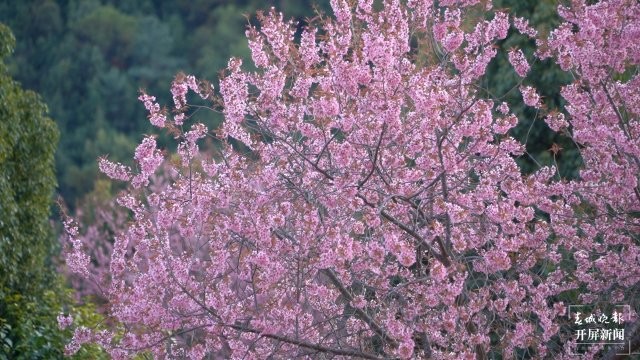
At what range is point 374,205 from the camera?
451 cm

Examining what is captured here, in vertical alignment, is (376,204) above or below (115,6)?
below

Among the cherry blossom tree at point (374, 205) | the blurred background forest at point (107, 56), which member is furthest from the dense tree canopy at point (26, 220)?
the blurred background forest at point (107, 56)

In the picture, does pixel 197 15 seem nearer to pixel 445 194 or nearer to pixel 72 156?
pixel 72 156

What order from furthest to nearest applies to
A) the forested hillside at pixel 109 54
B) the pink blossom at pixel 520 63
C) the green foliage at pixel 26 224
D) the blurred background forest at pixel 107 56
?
the forested hillside at pixel 109 54, the blurred background forest at pixel 107 56, the green foliage at pixel 26 224, the pink blossom at pixel 520 63

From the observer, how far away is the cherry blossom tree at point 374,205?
4.53 meters

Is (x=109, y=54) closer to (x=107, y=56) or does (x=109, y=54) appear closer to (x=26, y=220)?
(x=107, y=56)

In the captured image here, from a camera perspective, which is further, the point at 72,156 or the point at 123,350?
the point at 72,156

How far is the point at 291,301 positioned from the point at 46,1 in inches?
1389

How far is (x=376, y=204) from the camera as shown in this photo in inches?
184

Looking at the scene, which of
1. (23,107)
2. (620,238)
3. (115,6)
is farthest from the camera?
(115,6)

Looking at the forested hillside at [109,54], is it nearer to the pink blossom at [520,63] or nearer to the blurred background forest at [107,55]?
the blurred background forest at [107,55]

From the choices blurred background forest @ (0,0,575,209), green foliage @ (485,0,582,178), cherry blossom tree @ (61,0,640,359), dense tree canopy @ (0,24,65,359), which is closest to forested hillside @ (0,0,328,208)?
blurred background forest @ (0,0,575,209)

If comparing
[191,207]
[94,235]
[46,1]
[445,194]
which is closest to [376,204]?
[445,194]

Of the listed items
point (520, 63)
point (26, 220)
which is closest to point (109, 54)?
point (26, 220)
